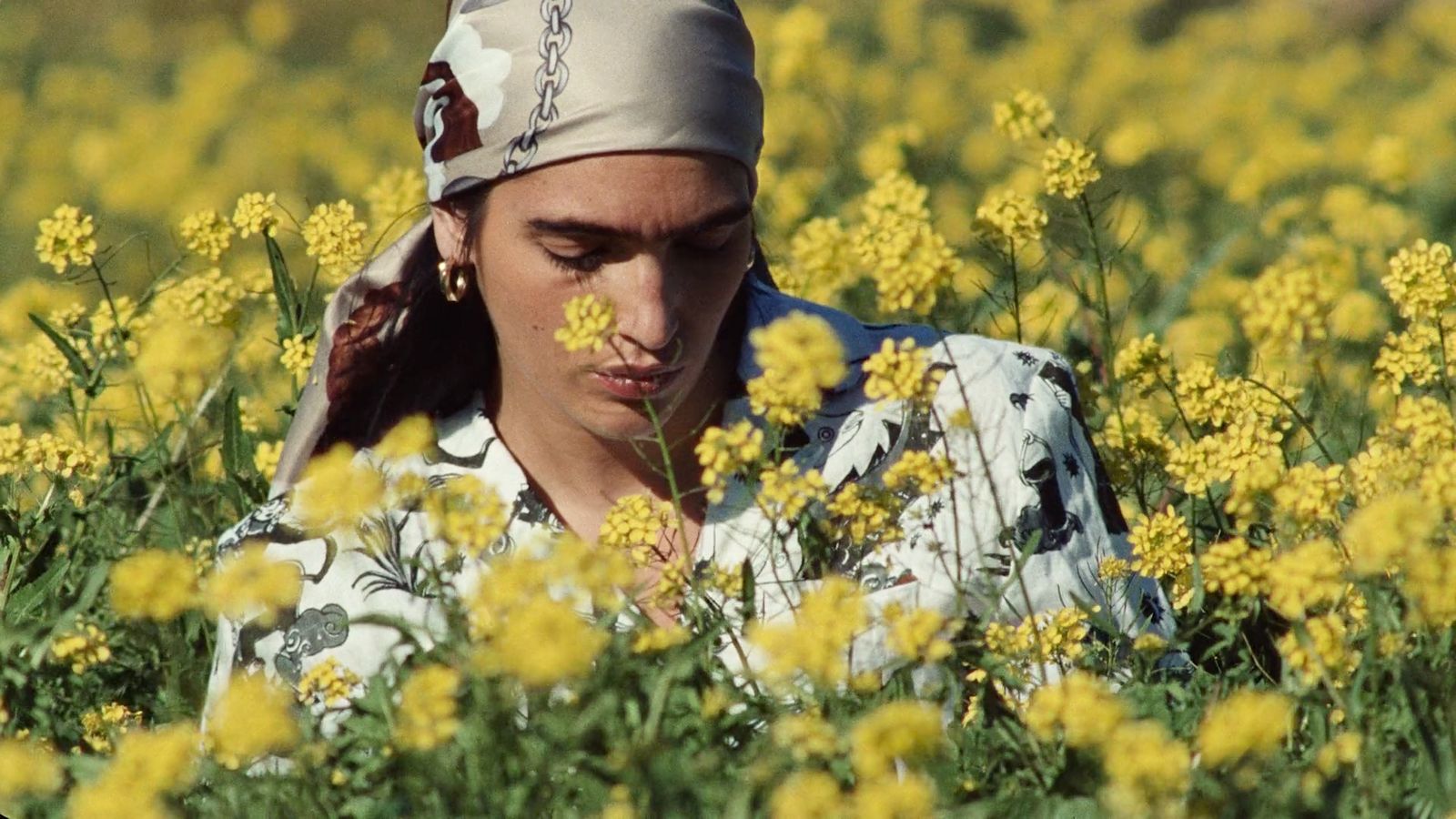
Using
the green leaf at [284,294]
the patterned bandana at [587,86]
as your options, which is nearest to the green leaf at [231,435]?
the green leaf at [284,294]

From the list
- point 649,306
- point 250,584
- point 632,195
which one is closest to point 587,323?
point 649,306

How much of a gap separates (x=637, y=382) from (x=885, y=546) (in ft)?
1.83

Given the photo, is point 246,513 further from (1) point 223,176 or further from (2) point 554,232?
(1) point 223,176

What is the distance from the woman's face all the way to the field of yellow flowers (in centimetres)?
25

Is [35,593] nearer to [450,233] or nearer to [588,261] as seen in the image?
[450,233]

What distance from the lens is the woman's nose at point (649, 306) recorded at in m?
2.65

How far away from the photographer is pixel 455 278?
3.12 meters

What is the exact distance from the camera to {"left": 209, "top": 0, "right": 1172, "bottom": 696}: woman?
2.77m

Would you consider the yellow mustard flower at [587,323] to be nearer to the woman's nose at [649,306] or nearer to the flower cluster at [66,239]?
the woman's nose at [649,306]

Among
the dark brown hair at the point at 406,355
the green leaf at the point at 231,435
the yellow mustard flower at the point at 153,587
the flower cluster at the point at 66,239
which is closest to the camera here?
the yellow mustard flower at the point at 153,587

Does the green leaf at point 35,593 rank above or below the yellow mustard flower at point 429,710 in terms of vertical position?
above

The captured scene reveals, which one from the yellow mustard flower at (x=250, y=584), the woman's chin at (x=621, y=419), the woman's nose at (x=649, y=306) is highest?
the woman's nose at (x=649, y=306)

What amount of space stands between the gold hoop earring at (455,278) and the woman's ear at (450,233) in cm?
1

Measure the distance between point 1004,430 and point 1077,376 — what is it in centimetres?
72
